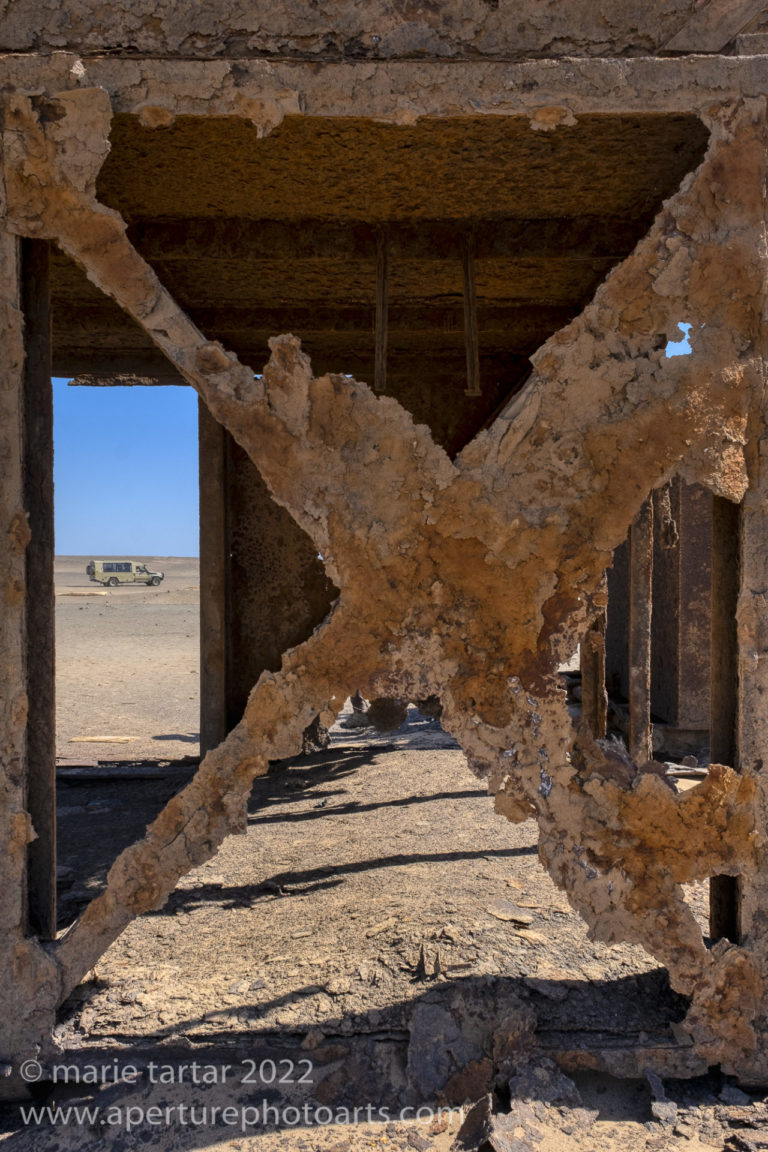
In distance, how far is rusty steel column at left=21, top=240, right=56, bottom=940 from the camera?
2.53 meters

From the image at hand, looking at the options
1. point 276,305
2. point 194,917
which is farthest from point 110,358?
point 194,917

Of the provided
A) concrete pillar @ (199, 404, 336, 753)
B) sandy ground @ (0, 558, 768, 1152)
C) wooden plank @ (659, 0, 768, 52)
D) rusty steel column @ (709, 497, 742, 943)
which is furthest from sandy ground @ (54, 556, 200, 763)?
wooden plank @ (659, 0, 768, 52)

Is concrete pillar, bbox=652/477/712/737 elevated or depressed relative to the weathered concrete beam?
depressed

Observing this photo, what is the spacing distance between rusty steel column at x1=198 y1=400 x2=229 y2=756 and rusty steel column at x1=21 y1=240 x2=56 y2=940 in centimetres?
283

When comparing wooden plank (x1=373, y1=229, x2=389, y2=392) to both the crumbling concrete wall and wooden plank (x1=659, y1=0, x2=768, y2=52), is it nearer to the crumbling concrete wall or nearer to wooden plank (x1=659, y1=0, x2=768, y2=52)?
the crumbling concrete wall

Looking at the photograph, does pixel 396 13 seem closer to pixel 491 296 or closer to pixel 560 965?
pixel 491 296

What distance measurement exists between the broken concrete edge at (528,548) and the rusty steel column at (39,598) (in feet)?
0.62

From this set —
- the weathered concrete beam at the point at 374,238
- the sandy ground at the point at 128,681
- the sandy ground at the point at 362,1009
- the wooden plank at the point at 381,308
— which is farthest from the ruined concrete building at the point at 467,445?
the sandy ground at the point at 128,681

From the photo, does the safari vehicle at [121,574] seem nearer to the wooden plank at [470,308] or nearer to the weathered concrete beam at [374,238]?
the weathered concrete beam at [374,238]

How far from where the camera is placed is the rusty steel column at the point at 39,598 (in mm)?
2527

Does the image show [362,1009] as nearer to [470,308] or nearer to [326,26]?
[470,308]

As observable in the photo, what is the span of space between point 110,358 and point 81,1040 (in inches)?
179

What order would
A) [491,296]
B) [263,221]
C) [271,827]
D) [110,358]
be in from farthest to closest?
[110,358] < [271,827] < [491,296] < [263,221]

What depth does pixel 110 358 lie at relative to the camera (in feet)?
18.4
